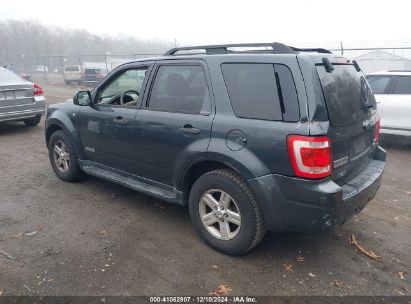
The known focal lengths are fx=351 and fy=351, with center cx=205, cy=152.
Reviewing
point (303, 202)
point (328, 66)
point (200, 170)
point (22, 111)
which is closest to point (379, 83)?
point (328, 66)

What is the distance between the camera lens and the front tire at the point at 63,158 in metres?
4.91

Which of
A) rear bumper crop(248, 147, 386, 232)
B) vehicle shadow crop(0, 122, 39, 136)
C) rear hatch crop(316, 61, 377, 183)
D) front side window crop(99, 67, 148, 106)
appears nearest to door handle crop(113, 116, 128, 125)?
front side window crop(99, 67, 148, 106)

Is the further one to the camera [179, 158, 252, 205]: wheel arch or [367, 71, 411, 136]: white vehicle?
[367, 71, 411, 136]: white vehicle

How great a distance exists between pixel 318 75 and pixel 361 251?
1.79 metres

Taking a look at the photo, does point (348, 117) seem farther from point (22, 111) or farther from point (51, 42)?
point (51, 42)

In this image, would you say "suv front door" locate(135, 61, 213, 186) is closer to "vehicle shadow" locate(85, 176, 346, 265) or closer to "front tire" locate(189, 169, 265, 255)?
"front tire" locate(189, 169, 265, 255)

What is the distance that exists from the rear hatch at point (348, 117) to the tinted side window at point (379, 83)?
4.33 m

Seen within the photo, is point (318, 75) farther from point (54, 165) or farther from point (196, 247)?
point (54, 165)

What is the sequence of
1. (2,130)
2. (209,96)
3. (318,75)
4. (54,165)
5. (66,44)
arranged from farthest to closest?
(66,44) < (2,130) < (54,165) < (209,96) < (318,75)

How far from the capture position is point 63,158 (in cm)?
512

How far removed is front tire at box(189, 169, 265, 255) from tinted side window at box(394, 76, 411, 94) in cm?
571

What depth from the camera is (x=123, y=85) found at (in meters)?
4.41

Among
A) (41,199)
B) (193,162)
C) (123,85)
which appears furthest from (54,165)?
(193,162)

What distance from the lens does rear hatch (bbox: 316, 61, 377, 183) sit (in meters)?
2.90
